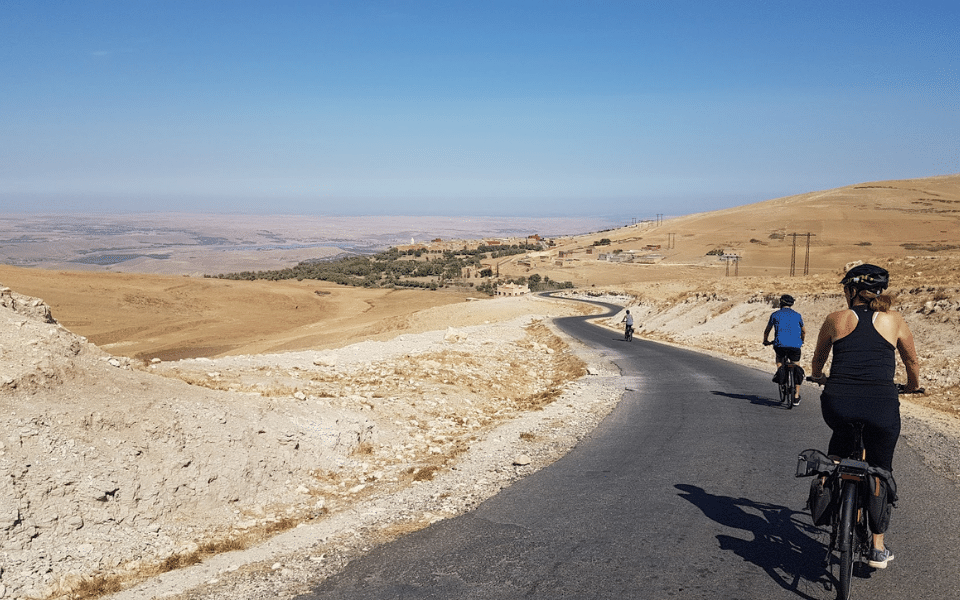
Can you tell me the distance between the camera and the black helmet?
4828mm

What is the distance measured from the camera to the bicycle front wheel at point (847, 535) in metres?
4.35

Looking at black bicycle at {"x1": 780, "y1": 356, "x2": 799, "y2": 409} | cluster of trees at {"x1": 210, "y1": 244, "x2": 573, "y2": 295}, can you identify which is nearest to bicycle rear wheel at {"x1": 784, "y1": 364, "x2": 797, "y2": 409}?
black bicycle at {"x1": 780, "y1": 356, "x2": 799, "y2": 409}

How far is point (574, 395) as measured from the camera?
13562 millimetres

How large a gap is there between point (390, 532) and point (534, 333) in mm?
27100

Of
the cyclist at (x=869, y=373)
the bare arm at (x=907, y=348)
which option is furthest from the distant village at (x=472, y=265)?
the cyclist at (x=869, y=373)

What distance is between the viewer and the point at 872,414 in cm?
469

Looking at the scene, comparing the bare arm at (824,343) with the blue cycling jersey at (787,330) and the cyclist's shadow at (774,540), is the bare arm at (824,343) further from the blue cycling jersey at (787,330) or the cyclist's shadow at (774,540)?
the blue cycling jersey at (787,330)

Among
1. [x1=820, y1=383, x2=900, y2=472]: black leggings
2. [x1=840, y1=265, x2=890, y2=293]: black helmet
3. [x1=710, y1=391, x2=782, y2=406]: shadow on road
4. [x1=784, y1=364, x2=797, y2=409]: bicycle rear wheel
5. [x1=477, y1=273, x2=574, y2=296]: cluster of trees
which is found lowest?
[x1=477, y1=273, x2=574, y2=296]: cluster of trees

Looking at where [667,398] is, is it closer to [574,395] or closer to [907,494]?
[574,395]

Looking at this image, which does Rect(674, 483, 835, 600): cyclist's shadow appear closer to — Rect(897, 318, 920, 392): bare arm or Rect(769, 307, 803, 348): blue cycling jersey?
Rect(897, 318, 920, 392): bare arm

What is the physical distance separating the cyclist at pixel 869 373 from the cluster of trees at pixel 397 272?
227 feet

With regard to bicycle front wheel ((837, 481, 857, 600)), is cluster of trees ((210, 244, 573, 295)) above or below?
below

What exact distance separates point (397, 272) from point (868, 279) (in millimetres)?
86647

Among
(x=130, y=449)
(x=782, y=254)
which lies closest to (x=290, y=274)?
(x=782, y=254)
